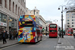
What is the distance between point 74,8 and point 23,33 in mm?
9282

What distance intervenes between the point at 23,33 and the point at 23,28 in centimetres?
64

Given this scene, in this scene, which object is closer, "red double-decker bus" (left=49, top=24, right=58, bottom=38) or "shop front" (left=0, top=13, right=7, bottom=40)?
"shop front" (left=0, top=13, right=7, bottom=40)

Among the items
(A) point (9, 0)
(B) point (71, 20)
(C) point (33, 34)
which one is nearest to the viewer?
(C) point (33, 34)

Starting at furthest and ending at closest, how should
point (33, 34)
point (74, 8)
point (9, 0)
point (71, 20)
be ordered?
point (71, 20) < point (9, 0) < point (74, 8) < point (33, 34)

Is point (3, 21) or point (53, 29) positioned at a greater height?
point (3, 21)

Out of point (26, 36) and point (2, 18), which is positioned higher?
point (2, 18)

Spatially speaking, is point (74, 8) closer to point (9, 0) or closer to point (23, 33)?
point (23, 33)

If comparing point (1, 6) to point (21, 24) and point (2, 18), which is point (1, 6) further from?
point (21, 24)

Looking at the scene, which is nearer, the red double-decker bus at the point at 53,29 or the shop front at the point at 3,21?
the shop front at the point at 3,21

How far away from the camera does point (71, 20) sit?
11225 cm

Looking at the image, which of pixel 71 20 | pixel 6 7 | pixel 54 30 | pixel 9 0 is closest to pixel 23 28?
pixel 6 7

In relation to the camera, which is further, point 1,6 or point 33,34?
point 1,6

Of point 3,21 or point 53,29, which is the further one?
point 53,29

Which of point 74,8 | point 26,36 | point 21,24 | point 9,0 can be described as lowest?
point 26,36
